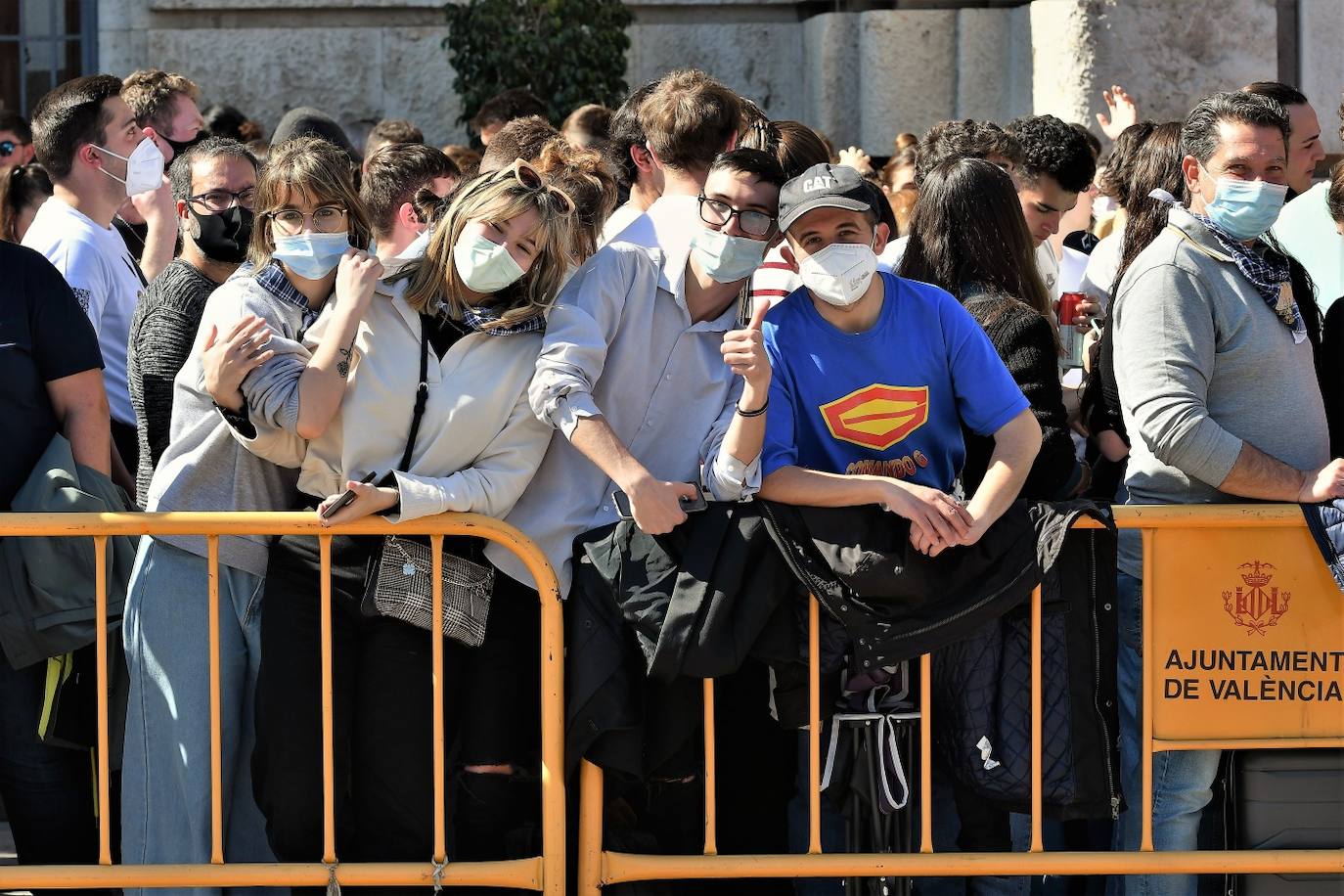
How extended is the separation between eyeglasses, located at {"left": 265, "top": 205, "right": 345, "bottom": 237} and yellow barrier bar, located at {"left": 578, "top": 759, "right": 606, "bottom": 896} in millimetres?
1359

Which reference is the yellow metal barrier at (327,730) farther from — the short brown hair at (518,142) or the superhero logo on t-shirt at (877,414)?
the short brown hair at (518,142)

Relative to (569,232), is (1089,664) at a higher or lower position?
lower

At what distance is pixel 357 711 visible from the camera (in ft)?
12.4

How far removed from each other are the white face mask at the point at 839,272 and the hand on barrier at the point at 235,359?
120 cm

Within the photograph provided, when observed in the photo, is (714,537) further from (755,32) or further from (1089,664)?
(755,32)

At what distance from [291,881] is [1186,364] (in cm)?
238

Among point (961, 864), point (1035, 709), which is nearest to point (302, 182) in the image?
point (1035, 709)

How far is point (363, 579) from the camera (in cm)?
375

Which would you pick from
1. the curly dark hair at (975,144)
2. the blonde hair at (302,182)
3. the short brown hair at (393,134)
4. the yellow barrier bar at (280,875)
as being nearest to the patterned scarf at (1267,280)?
the curly dark hair at (975,144)

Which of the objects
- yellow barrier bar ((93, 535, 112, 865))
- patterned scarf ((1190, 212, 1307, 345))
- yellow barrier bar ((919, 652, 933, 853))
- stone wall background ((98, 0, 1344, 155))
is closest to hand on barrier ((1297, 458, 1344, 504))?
patterned scarf ((1190, 212, 1307, 345))

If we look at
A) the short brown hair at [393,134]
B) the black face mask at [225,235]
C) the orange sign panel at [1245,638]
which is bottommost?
the orange sign panel at [1245,638]

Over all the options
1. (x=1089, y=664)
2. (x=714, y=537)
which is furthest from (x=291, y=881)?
(x=1089, y=664)

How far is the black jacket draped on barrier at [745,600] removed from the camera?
12.0ft

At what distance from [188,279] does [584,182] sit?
3.89ft
